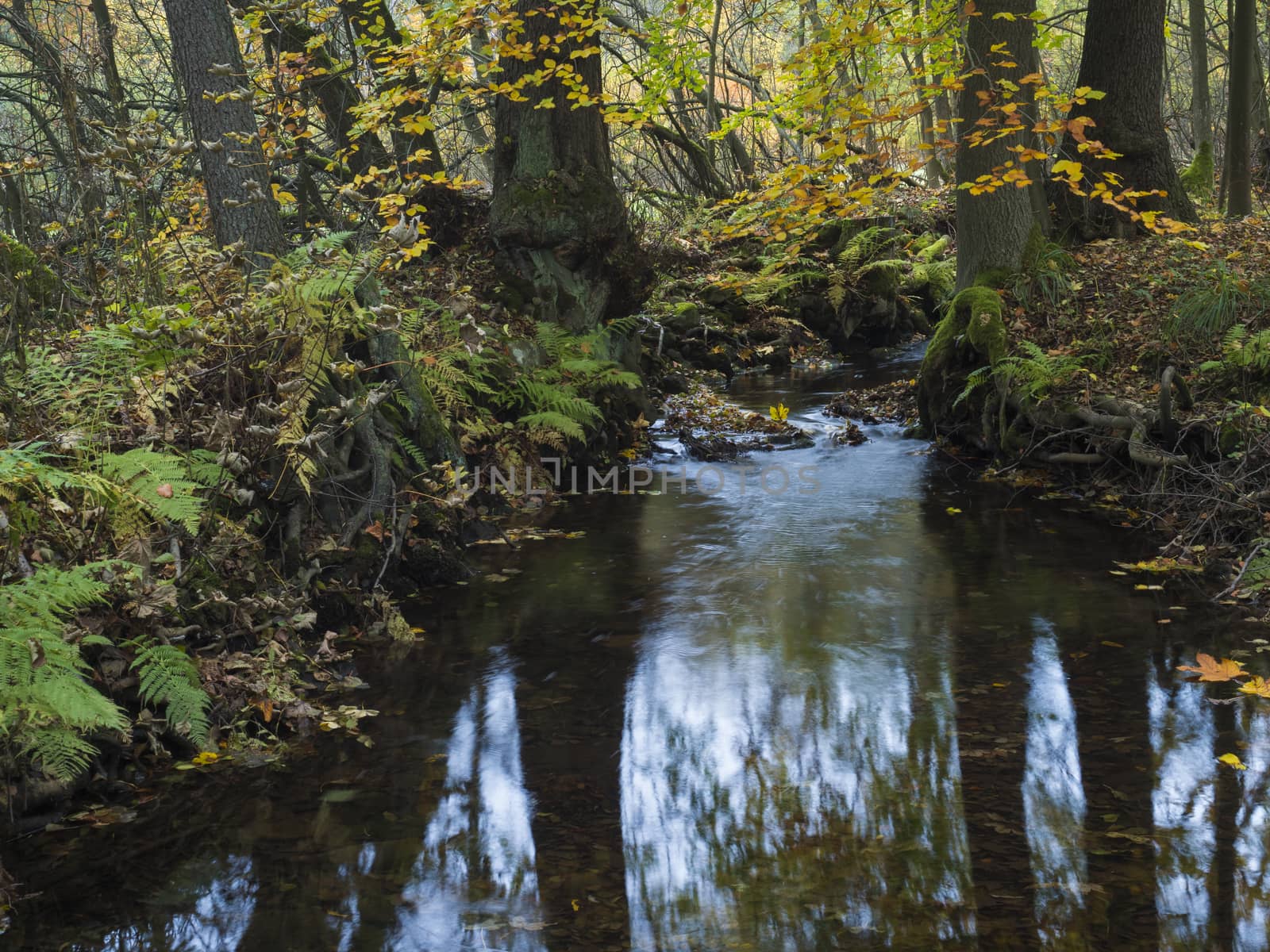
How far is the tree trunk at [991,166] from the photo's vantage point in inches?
384

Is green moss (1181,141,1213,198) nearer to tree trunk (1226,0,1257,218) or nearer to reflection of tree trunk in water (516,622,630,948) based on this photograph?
tree trunk (1226,0,1257,218)

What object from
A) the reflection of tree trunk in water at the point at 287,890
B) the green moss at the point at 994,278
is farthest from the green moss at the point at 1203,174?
the reflection of tree trunk in water at the point at 287,890

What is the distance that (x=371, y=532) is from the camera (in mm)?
6273

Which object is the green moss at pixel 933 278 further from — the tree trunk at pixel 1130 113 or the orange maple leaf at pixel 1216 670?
the orange maple leaf at pixel 1216 670

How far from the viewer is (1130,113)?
11633 mm

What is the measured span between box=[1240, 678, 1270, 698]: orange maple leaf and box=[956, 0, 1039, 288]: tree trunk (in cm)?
596

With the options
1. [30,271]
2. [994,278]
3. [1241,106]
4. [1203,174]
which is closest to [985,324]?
[994,278]

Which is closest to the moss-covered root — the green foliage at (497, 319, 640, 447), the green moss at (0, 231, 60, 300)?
the green foliage at (497, 319, 640, 447)

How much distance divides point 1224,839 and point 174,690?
13.8 ft

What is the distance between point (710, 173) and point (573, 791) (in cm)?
1449

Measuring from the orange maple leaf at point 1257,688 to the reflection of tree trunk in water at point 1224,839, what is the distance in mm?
216

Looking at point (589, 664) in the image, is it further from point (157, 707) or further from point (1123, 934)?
point (1123, 934)

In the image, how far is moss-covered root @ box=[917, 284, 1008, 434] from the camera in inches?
371

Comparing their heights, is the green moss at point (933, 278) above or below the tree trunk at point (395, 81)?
below
